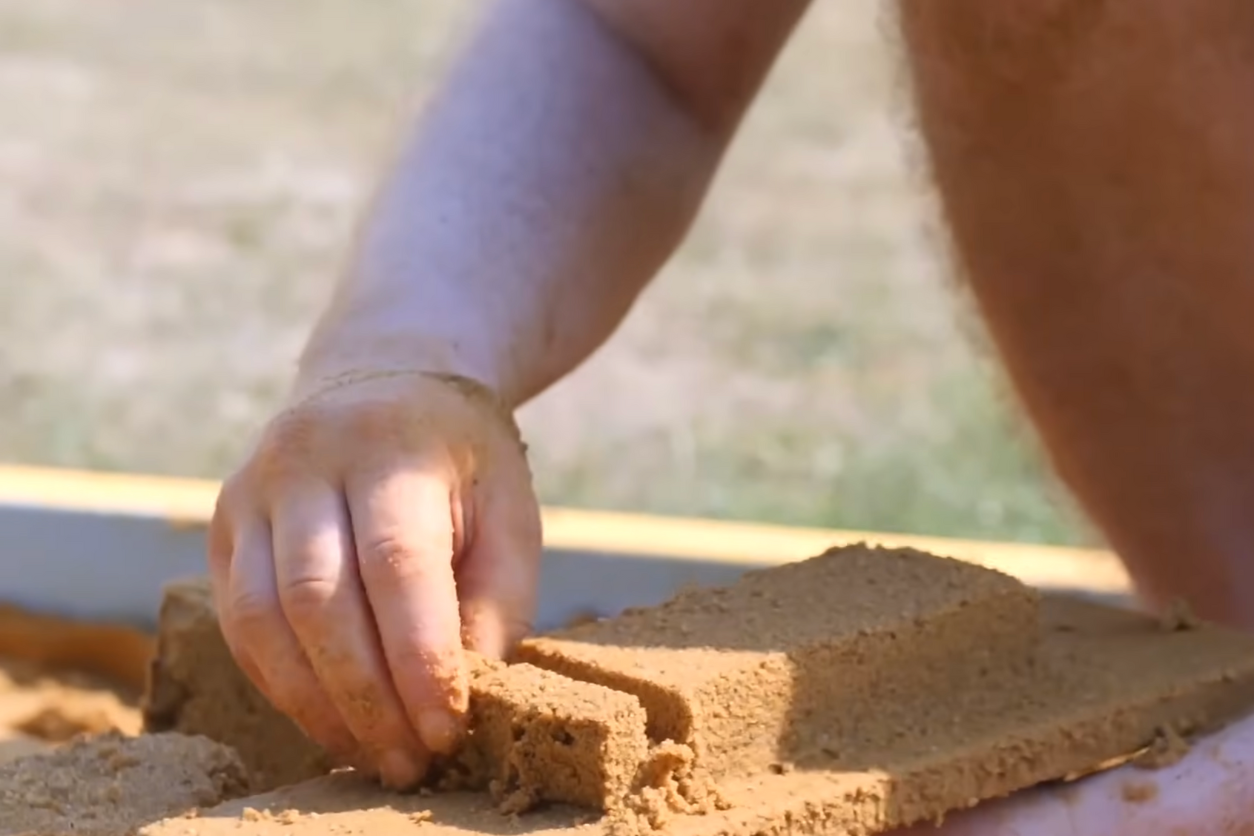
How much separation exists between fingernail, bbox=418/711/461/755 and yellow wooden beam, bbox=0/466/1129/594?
893 mm

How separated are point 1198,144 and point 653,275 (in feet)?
1.56

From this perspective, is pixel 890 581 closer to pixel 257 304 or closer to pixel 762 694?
pixel 762 694

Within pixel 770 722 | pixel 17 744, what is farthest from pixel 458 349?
pixel 17 744

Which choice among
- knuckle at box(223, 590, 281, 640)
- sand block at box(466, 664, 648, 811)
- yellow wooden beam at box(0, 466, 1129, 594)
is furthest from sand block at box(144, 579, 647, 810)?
yellow wooden beam at box(0, 466, 1129, 594)

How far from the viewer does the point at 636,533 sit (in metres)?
1.86

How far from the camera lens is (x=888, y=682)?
0.96 meters

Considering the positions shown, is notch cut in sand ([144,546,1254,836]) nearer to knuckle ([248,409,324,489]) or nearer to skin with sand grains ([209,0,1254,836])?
skin with sand grains ([209,0,1254,836])

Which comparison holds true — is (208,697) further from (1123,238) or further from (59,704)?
(1123,238)

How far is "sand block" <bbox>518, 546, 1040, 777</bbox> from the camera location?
0.89 meters

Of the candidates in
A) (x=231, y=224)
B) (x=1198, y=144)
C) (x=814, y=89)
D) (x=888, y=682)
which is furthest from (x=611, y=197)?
(x=814, y=89)

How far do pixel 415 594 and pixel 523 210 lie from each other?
502mm

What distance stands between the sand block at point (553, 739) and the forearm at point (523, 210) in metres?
0.30

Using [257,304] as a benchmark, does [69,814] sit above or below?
below

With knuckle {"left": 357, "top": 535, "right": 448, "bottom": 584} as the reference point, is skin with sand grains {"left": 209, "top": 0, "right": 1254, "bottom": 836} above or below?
above
